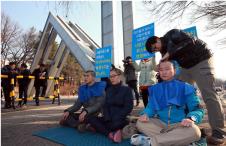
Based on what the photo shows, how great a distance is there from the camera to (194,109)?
282 centimetres

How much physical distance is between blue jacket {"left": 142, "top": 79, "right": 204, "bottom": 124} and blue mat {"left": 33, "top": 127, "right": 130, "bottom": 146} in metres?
0.64

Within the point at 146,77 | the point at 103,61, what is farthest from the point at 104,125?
the point at 103,61

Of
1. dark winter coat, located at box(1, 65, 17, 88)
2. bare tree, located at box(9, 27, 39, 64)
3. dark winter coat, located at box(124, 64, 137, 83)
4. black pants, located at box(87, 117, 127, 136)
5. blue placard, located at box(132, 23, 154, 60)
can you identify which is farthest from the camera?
bare tree, located at box(9, 27, 39, 64)

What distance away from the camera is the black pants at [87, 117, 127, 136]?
12.1 feet

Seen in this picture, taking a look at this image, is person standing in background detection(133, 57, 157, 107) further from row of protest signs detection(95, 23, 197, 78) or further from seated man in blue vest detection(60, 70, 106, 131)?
row of protest signs detection(95, 23, 197, 78)

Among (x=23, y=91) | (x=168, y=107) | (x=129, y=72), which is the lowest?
(x=168, y=107)

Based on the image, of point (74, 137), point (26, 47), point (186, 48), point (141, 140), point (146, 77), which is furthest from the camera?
point (26, 47)

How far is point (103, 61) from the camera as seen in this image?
442 inches

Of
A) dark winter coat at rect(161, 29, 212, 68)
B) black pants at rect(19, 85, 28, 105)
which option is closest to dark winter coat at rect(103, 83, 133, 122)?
dark winter coat at rect(161, 29, 212, 68)

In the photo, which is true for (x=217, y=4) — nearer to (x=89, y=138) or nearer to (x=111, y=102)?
(x=111, y=102)

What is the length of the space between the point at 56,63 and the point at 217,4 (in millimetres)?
14231

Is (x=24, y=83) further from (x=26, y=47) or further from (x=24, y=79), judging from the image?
(x=26, y=47)

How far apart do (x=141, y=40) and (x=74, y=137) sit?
5899mm

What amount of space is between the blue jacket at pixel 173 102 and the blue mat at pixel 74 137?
642 millimetres
